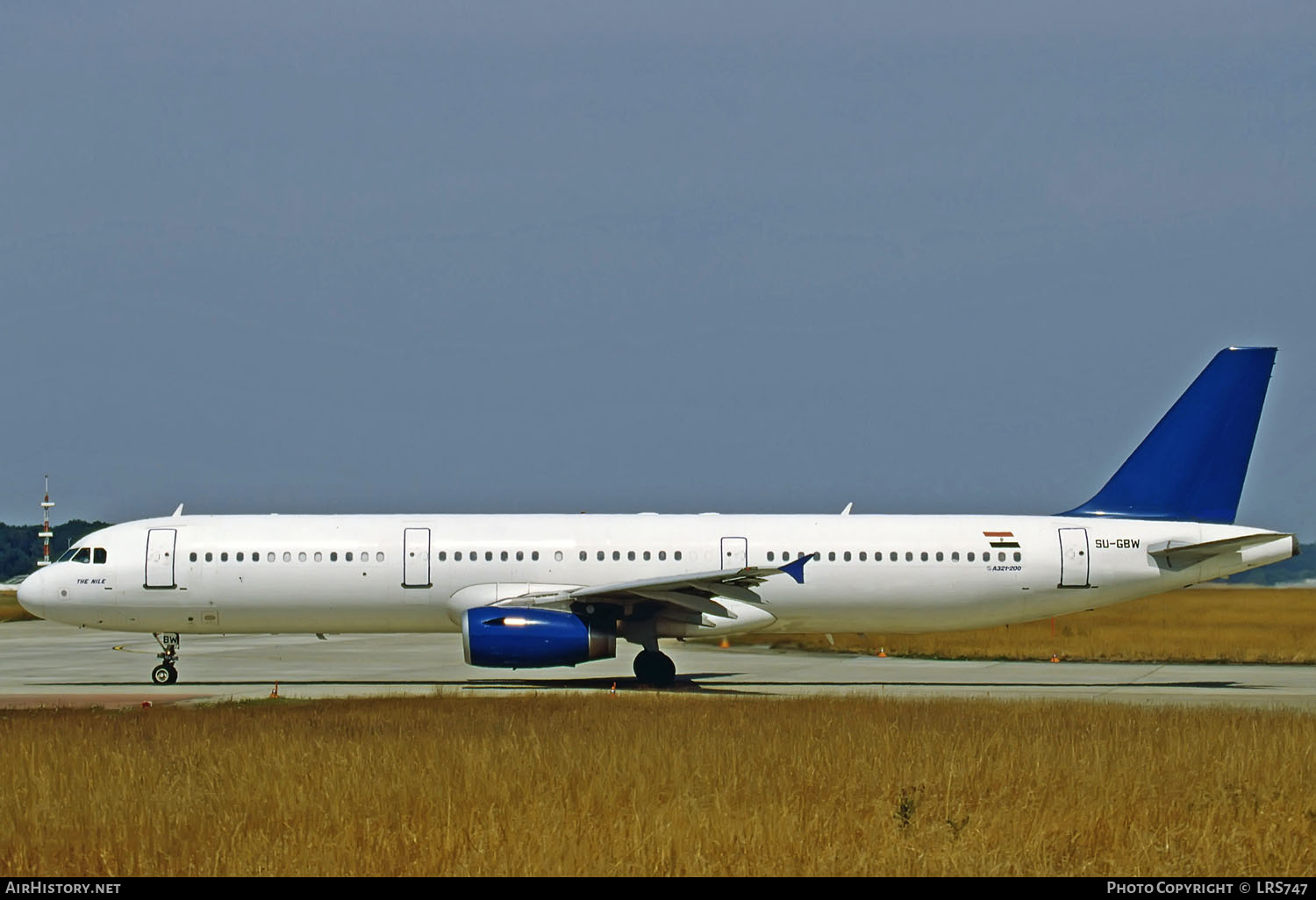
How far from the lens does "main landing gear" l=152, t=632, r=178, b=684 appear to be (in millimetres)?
26516

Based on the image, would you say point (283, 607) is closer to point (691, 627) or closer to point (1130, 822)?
point (691, 627)

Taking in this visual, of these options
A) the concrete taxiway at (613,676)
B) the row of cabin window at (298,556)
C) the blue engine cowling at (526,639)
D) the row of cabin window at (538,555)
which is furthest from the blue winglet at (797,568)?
the row of cabin window at (298,556)

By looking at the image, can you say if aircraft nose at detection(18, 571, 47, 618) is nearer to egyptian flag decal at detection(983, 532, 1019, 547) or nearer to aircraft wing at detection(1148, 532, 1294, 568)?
egyptian flag decal at detection(983, 532, 1019, 547)

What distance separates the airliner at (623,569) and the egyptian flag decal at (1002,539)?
0.03 meters

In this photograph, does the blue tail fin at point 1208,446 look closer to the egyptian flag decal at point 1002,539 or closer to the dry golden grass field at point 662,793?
the egyptian flag decal at point 1002,539

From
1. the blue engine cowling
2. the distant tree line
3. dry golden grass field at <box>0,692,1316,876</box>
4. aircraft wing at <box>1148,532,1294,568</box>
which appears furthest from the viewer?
the distant tree line

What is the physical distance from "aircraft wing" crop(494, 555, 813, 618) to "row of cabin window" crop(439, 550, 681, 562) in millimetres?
501

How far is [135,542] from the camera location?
26391 millimetres

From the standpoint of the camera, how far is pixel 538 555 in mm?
26078

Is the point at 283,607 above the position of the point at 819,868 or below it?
above

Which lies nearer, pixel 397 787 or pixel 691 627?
pixel 397 787

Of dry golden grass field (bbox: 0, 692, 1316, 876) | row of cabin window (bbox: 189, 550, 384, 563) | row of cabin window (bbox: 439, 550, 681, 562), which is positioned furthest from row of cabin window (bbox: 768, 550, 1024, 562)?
dry golden grass field (bbox: 0, 692, 1316, 876)
